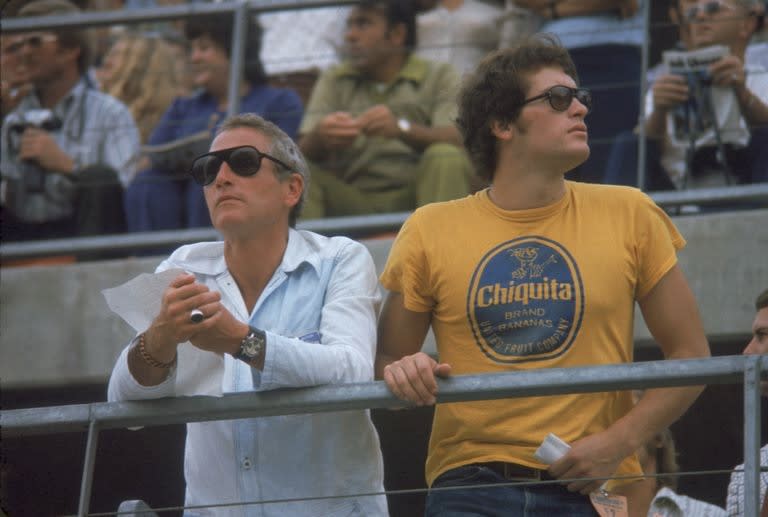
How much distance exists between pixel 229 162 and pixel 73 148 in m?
2.91

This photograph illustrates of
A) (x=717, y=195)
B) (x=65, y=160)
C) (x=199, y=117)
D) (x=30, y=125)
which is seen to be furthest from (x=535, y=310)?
(x=30, y=125)

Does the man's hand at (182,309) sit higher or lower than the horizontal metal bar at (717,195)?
lower

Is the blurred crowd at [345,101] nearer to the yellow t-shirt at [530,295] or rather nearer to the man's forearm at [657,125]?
the man's forearm at [657,125]

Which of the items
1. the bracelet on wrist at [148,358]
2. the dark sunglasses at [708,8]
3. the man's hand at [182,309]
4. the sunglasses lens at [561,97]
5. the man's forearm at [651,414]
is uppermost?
the dark sunglasses at [708,8]

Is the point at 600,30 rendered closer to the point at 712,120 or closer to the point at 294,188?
the point at 712,120

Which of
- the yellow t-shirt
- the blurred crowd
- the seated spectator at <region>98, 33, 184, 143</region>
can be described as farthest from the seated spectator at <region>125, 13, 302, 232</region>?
the yellow t-shirt

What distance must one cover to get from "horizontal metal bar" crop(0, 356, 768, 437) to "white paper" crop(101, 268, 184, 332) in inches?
8.1

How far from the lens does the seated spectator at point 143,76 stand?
7125 millimetres

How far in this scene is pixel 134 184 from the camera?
673 centimetres

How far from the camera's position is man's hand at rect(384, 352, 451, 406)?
11.4 feet

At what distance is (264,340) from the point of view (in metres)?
3.63

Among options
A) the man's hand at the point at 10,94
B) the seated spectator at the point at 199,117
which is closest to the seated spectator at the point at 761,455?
the seated spectator at the point at 199,117

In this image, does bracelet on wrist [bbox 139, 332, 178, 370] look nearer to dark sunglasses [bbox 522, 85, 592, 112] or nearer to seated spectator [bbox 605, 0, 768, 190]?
dark sunglasses [bbox 522, 85, 592, 112]

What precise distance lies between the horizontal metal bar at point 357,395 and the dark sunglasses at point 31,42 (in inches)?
142
